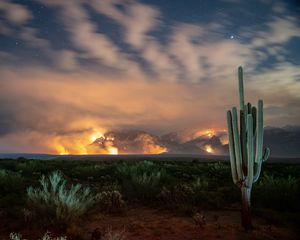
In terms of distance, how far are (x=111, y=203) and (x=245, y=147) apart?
3.83 m

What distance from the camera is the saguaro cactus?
7738 millimetres

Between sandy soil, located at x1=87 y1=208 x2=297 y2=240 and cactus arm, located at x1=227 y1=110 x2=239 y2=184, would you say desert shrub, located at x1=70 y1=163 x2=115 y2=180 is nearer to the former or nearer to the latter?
sandy soil, located at x1=87 y1=208 x2=297 y2=240

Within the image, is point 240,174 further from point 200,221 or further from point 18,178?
point 18,178

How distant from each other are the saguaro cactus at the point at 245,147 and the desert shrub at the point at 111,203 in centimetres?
319

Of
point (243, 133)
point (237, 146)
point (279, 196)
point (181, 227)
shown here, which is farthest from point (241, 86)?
point (279, 196)

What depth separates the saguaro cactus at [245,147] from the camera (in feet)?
25.4

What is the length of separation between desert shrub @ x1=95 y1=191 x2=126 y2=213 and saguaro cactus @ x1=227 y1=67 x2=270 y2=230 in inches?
125

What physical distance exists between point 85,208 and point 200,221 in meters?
2.66

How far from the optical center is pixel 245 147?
8219 mm

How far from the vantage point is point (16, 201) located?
32.8 feet

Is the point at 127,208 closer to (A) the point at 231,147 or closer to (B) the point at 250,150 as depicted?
(A) the point at 231,147

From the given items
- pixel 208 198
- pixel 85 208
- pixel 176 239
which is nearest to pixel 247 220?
pixel 176 239

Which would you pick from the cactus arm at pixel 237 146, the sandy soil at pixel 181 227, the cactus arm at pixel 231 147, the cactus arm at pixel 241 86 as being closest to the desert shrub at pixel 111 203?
the sandy soil at pixel 181 227

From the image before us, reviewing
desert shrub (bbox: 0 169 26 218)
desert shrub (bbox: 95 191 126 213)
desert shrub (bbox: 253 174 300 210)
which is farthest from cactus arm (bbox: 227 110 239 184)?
desert shrub (bbox: 0 169 26 218)
